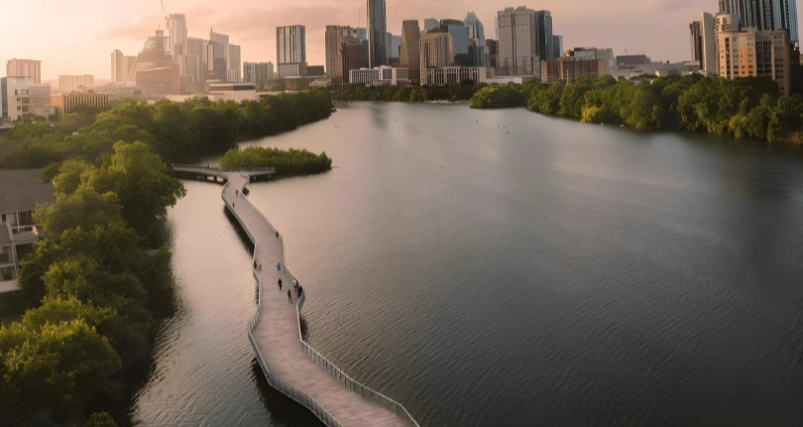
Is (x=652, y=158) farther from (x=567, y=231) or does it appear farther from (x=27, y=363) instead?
(x=27, y=363)

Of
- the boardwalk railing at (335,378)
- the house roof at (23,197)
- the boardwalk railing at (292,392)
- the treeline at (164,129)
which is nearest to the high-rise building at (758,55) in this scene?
the treeline at (164,129)

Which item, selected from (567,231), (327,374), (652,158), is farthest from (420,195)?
(327,374)

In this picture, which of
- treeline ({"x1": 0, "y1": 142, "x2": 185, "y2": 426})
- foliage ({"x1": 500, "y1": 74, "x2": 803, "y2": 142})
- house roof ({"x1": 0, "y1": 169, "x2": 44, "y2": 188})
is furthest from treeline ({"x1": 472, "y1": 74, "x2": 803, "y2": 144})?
house roof ({"x1": 0, "y1": 169, "x2": 44, "y2": 188})

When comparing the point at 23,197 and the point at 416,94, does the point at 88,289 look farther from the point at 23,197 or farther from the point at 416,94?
the point at 416,94

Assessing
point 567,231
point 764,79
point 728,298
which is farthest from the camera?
point 764,79

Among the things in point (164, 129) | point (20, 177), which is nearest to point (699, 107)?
point (164, 129)

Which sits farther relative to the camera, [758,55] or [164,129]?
[758,55]

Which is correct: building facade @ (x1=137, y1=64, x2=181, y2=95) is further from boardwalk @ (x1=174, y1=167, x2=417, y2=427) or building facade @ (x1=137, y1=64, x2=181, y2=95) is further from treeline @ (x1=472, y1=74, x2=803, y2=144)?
boardwalk @ (x1=174, y1=167, x2=417, y2=427)
